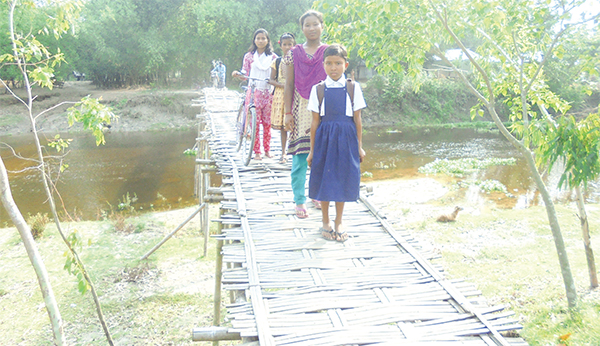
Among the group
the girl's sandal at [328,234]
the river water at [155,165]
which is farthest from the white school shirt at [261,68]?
the river water at [155,165]

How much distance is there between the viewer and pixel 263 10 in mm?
22234

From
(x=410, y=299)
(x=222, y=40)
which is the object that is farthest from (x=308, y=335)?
(x=222, y=40)

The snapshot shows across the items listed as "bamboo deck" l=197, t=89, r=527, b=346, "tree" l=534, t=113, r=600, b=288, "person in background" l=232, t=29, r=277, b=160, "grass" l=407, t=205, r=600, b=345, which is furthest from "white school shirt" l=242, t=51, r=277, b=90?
"grass" l=407, t=205, r=600, b=345

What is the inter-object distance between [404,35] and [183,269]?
14.6 ft

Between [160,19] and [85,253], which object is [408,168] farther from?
[160,19]

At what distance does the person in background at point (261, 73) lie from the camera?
4.73 m

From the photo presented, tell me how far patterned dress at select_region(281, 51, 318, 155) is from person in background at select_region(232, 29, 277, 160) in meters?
1.33

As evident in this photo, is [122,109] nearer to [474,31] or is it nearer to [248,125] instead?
[248,125]

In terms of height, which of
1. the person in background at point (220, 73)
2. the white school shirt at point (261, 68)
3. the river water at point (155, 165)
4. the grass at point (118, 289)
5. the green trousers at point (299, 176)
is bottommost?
the grass at point (118, 289)

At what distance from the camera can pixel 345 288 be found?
2.46 metres

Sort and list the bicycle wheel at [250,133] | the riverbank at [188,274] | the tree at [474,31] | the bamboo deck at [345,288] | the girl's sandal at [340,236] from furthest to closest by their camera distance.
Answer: the bicycle wheel at [250,133] < the riverbank at [188,274] < the tree at [474,31] < the girl's sandal at [340,236] < the bamboo deck at [345,288]

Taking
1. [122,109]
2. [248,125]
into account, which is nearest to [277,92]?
[248,125]

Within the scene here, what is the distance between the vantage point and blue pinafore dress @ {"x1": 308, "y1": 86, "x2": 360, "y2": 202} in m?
2.90

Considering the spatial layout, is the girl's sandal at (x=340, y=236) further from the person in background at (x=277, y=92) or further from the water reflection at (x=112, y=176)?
the water reflection at (x=112, y=176)
